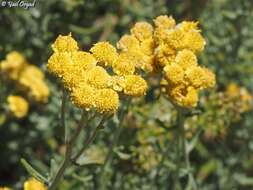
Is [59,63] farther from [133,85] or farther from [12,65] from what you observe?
[12,65]

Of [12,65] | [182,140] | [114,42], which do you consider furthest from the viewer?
[114,42]

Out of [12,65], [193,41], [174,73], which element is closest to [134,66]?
[174,73]

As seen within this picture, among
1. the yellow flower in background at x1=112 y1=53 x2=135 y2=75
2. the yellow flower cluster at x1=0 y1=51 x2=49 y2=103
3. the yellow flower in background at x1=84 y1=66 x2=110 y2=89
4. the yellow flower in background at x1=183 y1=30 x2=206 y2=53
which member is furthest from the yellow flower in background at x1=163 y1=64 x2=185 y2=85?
the yellow flower cluster at x1=0 y1=51 x2=49 y2=103

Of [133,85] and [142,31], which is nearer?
[133,85]

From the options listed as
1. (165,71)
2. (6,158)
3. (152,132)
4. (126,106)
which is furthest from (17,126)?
(165,71)

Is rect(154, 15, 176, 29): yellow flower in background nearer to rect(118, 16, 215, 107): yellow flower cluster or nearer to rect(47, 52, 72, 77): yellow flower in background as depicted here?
rect(118, 16, 215, 107): yellow flower cluster

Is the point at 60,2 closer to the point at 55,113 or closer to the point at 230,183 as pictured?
the point at 55,113
